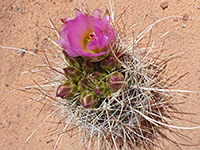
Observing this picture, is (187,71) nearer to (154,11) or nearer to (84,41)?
(154,11)

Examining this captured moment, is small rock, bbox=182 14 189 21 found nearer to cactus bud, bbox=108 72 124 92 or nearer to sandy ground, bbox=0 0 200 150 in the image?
sandy ground, bbox=0 0 200 150

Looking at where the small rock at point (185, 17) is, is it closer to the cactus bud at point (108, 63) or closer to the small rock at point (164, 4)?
the small rock at point (164, 4)

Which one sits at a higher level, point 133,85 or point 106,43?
point 106,43

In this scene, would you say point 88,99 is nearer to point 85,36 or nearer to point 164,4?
point 85,36

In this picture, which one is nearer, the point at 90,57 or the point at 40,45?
the point at 90,57

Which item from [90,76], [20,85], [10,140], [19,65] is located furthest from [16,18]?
[90,76]

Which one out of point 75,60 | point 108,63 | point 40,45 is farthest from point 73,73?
point 40,45

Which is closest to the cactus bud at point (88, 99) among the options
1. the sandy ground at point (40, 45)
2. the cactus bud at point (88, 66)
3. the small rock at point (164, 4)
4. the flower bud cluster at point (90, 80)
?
the flower bud cluster at point (90, 80)
